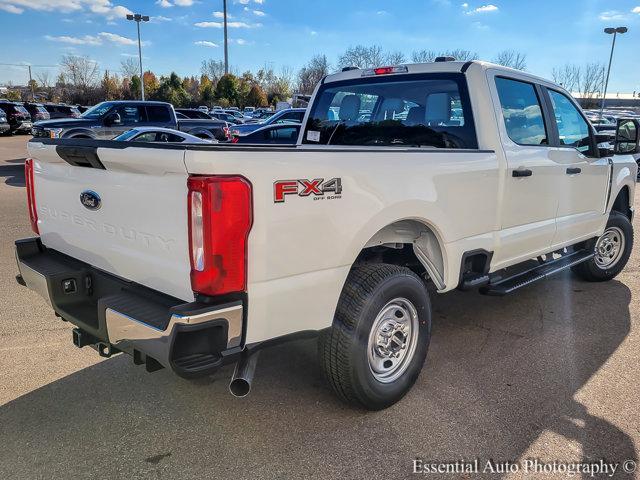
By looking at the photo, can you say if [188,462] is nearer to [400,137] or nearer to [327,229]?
[327,229]

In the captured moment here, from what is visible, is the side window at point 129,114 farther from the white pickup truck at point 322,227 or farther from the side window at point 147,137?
the white pickup truck at point 322,227

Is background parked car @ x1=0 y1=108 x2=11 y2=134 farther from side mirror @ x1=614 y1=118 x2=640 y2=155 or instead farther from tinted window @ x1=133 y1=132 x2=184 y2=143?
side mirror @ x1=614 y1=118 x2=640 y2=155

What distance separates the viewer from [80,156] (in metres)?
2.80

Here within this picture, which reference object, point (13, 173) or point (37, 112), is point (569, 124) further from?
point (37, 112)

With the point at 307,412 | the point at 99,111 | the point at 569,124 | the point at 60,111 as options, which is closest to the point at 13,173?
the point at 99,111

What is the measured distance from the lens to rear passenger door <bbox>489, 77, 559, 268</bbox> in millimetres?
3889

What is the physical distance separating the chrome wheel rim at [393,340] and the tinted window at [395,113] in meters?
1.42

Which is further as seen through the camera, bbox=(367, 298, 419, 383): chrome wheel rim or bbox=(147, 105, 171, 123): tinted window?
bbox=(147, 105, 171, 123): tinted window

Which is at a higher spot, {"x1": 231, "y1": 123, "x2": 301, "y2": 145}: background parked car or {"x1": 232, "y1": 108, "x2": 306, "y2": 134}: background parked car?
{"x1": 232, "y1": 108, "x2": 306, "y2": 134}: background parked car

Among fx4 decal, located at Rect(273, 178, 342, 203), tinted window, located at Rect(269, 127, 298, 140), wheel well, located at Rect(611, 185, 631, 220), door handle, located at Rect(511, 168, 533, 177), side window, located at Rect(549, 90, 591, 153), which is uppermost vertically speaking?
side window, located at Rect(549, 90, 591, 153)

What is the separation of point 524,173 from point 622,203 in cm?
282

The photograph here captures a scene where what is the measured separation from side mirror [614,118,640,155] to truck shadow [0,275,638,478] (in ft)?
7.80

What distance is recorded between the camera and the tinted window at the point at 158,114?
15953 millimetres

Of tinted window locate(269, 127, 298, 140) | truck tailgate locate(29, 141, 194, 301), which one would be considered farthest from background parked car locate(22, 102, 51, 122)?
truck tailgate locate(29, 141, 194, 301)
